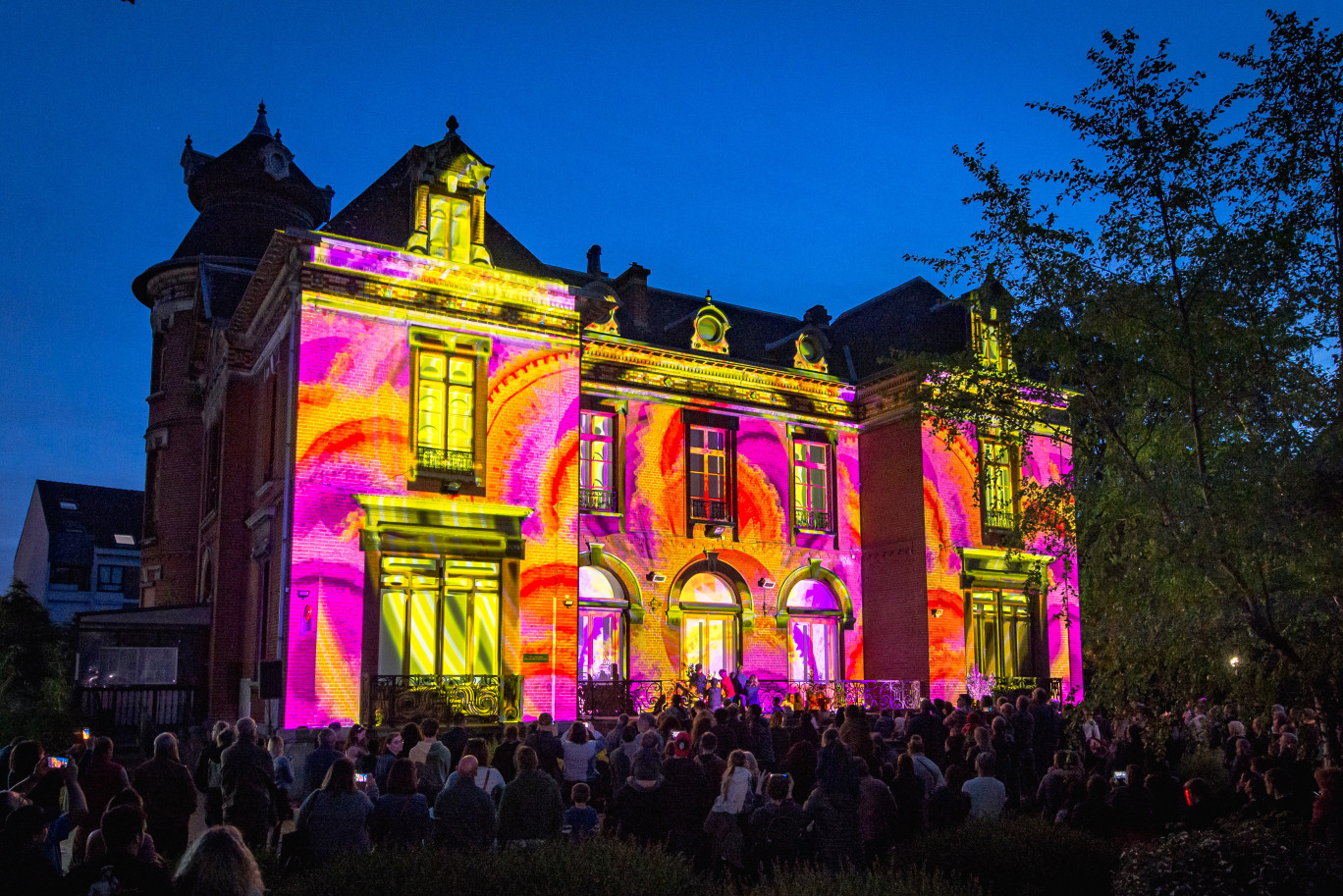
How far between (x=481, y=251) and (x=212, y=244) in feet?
44.6

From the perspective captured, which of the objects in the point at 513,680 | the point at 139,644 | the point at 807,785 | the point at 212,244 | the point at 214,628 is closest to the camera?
the point at 807,785

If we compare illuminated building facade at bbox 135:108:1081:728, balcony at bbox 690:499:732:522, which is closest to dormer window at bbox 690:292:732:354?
illuminated building facade at bbox 135:108:1081:728

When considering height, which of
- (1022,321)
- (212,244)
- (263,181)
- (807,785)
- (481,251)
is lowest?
(807,785)

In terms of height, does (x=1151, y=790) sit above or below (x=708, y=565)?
below

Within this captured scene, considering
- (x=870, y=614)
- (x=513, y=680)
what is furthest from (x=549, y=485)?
(x=870, y=614)

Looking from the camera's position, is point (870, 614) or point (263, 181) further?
point (263, 181)

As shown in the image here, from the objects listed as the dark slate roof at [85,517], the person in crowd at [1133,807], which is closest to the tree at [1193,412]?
the person in crowd at [1133,807]

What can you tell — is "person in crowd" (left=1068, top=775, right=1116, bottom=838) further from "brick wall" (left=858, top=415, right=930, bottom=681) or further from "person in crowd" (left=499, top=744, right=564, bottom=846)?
"brick wall" (left=858, top=415, right=930, bottom=681)

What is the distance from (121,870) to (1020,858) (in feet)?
23.0

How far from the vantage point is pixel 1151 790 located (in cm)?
1166

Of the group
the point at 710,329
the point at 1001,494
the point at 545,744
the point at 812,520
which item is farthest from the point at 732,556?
the point at 545,744

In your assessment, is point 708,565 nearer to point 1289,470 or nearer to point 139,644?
point 139,644

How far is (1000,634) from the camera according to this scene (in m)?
28.6

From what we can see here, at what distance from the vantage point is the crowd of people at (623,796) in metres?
8.84
